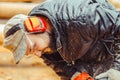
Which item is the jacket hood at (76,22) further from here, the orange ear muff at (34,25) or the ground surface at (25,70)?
the ground surface at (25,70)

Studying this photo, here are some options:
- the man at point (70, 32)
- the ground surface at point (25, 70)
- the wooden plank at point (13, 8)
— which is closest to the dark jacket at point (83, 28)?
the man at point (70, 32)

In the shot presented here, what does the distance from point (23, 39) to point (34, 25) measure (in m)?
0.08

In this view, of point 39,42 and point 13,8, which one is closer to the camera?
point 39,42

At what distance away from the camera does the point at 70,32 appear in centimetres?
121

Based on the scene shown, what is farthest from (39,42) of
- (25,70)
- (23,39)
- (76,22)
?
(25,70)

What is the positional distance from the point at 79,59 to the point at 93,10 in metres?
0.28

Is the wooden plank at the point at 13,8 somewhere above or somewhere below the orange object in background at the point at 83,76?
above

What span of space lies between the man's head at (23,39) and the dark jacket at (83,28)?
46 millimetres

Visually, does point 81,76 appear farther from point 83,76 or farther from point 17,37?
point 17,37

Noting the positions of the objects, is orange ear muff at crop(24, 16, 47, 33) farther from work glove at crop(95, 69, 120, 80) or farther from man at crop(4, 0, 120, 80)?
work glove at crop(95, 69, 120, 80)

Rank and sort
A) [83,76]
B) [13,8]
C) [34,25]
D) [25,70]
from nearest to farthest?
[34,25] → [83,76] → [25,70] → [13,8]

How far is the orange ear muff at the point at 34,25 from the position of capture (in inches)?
44.8

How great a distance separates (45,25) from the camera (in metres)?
1.17

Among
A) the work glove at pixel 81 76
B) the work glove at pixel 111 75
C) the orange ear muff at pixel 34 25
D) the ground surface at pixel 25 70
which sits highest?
the orange ear muff at pixel 34 25
